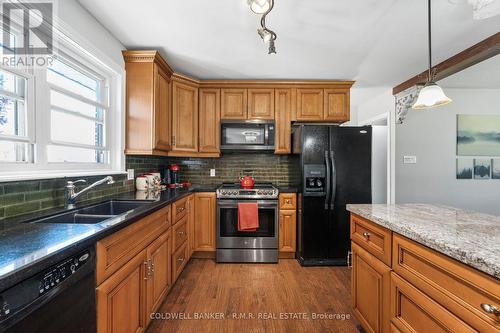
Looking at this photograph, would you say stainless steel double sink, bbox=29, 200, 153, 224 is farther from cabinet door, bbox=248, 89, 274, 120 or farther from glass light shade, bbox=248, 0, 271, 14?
cabinet door, bbox=248, 89, 274, 120

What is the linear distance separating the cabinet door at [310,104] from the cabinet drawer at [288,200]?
1053mm

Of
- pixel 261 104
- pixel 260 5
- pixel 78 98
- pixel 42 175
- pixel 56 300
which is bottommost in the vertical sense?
pixel 56 300

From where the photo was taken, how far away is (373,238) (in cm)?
137

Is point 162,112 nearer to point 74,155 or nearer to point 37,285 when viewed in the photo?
point 74,155

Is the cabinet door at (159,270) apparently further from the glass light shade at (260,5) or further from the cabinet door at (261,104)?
the cabinet door at (261,104)

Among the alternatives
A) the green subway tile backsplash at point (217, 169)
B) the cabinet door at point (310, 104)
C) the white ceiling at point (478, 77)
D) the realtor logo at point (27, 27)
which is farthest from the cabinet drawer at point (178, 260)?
the white ceiling at point (478, 77)

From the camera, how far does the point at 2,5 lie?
125 centimetres

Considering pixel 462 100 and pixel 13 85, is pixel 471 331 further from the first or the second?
pixel 462 100

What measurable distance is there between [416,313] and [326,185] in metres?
1.77

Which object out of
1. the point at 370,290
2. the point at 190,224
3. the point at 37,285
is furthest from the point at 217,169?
the point at 37,285

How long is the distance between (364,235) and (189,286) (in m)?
1.71

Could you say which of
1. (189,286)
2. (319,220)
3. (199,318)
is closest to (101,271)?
(199,318)

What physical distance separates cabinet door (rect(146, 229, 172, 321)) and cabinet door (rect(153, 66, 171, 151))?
103 centimetres

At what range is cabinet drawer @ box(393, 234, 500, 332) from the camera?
28.1 inches
